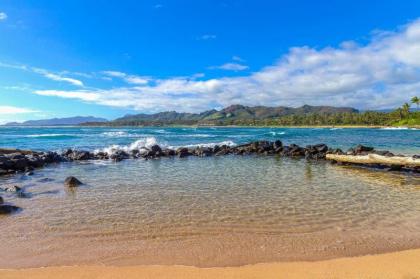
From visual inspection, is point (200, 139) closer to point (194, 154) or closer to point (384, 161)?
point (194, 154)

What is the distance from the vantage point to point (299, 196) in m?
10.1

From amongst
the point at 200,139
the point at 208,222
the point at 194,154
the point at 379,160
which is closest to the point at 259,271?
the point at 208,222

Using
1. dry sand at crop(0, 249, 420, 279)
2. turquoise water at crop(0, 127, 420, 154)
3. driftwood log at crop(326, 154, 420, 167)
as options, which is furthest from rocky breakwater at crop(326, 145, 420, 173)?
dry sand at crop(0, 249, 420, 279)

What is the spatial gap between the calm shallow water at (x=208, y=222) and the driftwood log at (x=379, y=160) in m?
3.56

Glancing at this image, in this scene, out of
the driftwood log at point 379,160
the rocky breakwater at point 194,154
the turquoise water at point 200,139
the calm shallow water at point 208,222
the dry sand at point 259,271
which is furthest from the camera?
the turquoise water at point 200,139

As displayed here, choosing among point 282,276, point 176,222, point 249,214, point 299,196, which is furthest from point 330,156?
point 282,276

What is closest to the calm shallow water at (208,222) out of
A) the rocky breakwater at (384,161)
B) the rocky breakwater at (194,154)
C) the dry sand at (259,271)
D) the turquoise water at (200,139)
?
the dry sand at (259,271)

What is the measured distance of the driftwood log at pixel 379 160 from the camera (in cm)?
1600

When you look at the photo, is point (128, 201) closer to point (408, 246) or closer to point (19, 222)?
point (19, 222)

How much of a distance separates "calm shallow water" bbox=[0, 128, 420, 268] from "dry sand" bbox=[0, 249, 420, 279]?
0.94ft

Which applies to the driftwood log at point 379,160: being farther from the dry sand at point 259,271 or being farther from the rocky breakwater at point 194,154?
the dry sand at point 259,271

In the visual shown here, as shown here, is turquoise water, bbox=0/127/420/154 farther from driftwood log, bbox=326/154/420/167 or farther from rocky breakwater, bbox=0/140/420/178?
driftwood log, bbox=326/154/420/167

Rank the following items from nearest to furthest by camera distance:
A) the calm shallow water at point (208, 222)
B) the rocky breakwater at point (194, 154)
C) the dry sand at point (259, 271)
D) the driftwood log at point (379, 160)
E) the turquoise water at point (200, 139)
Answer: the dry sand at point (259, 271)
the calm shallow water at point (208, 222)
the driftwood log at point (379, 160)
the rocky breakwater at point (194, 154)
the turquoise water at point (200, 139)

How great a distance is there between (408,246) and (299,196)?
13.3 ft
